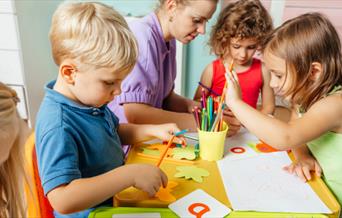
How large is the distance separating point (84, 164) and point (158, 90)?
414mm

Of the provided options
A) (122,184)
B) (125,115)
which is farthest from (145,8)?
(122,184)

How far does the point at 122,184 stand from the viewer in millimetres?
612

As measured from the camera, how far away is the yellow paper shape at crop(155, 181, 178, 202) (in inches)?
25.4

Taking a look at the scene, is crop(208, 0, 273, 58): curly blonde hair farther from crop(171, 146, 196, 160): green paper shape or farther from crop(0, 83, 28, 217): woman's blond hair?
crop(0, 83, 28, 217): woman's blond hair

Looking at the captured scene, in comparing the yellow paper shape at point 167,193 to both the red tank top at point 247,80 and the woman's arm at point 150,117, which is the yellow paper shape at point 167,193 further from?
the red tank top at point 247,80

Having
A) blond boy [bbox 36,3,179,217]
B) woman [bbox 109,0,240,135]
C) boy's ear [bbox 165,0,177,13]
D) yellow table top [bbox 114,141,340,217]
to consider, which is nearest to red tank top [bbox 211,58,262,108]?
woman [bbox 109,0,240,135]

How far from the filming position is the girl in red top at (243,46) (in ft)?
4.08

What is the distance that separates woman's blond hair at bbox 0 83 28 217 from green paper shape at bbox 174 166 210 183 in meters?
0.30

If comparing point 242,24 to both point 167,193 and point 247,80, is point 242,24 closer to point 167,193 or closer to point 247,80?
point 247,80

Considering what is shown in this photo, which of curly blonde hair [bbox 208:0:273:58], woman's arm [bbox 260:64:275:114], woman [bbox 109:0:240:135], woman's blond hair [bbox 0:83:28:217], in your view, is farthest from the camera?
woman's arm [bbox 260:64:275:114]

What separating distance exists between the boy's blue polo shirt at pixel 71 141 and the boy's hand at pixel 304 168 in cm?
39

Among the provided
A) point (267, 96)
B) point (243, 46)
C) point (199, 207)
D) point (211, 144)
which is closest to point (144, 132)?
point (211, 144)

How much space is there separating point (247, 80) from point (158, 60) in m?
0.50

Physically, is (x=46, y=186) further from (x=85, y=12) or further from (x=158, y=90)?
(x=158, y=90)
